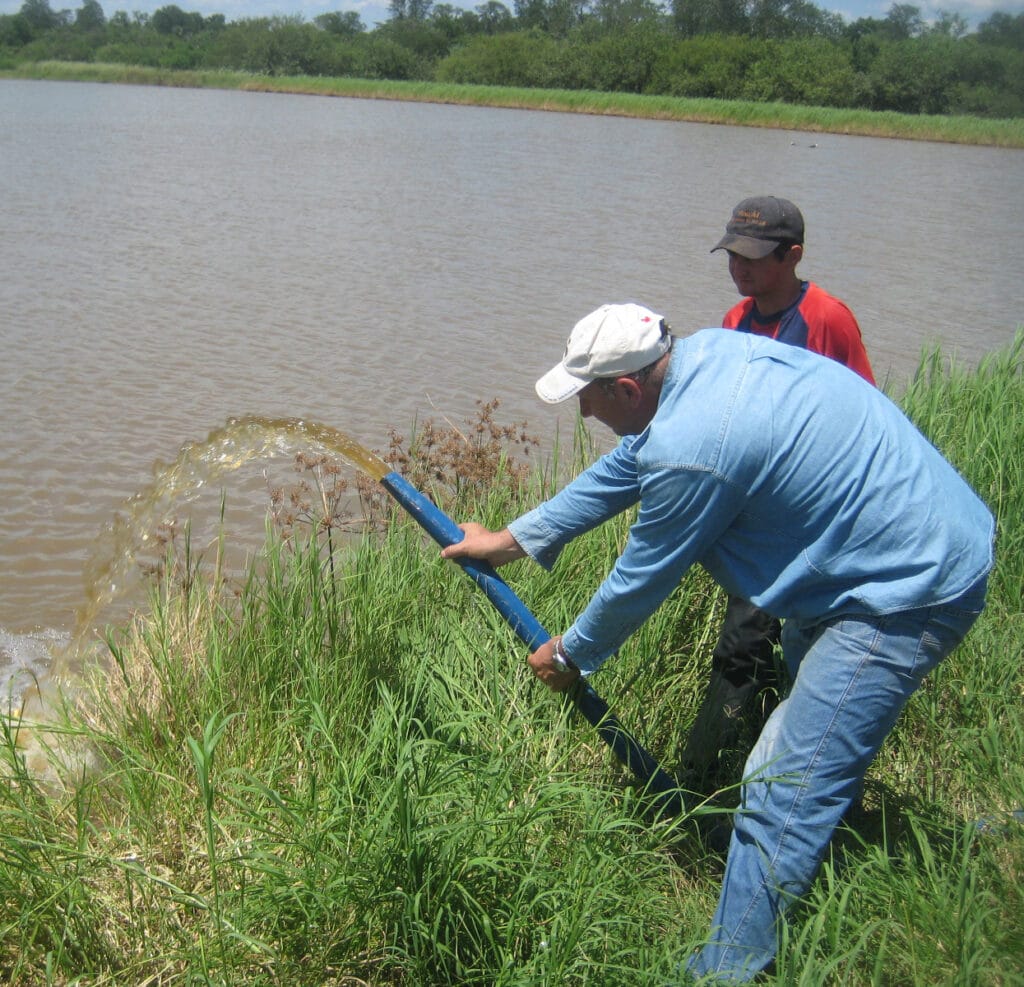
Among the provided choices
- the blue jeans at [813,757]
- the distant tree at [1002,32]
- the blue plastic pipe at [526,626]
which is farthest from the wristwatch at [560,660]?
the distant tree at [1002,32]

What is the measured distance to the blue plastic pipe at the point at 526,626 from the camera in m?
3.08

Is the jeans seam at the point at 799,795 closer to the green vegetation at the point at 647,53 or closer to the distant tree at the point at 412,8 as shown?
the green vegetation at the point at 647,53

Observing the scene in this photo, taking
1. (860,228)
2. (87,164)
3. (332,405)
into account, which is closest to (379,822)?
(332,405)

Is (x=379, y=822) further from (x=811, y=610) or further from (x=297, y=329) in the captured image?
(x=297, y=329)

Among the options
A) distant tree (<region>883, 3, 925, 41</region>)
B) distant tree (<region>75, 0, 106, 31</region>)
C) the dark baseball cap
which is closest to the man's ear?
the dark baseball cap

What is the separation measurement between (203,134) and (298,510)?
25250 millimetres

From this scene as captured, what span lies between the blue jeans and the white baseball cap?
763 millimetres

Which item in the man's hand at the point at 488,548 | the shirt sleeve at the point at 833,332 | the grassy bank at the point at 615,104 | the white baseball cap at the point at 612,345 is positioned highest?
the grassy bank at the point at 615,104

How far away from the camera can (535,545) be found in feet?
10.0

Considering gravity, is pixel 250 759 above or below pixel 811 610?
below

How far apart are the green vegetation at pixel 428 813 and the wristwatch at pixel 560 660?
0.99 feet

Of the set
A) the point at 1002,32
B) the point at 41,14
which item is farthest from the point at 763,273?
the point at 41,14

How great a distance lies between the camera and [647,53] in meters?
68.2

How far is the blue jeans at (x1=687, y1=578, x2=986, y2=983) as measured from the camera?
243 cm
